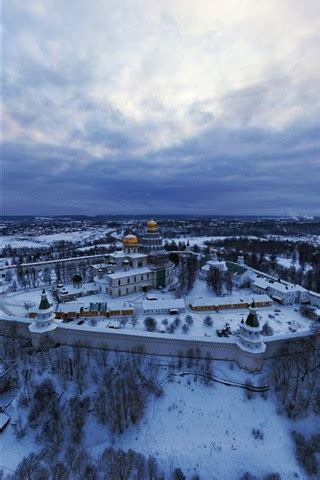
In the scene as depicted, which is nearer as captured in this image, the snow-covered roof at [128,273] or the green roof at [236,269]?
the snow-covered roof at [128,273]

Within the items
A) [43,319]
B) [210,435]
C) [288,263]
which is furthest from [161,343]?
[288,263]

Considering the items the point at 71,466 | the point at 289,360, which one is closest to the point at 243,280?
the point at 289,360

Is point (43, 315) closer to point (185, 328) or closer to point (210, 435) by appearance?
point (185, 328)

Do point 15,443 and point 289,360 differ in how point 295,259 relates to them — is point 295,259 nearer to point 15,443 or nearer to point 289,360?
point 289,360

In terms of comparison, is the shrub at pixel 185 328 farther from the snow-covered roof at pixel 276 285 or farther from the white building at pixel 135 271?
the snow-covered roof at pixel 276 285

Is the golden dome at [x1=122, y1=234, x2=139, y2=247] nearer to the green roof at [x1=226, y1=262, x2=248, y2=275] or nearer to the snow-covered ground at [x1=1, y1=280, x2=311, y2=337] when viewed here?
the snow-covered ground at [x1=1, y1=280, x2=311, y2=337]

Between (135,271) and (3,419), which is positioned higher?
(135,271)

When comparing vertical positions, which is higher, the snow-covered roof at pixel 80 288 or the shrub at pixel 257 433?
the snow-covered roof at pixel 80 288

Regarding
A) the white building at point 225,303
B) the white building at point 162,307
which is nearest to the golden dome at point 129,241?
the white building at point 162,307
